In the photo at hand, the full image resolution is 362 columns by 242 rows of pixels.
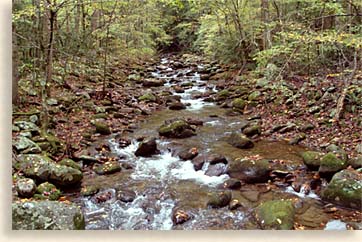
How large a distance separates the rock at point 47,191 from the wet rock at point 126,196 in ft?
1.57

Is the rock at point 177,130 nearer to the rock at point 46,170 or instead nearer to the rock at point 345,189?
the rock at point 46,170

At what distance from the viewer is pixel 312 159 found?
3502 millimetres

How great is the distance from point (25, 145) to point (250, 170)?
201cm

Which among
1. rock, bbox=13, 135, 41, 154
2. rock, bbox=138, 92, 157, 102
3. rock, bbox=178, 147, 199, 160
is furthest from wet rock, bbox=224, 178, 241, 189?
rock, bbox=138, 92, 157, 102

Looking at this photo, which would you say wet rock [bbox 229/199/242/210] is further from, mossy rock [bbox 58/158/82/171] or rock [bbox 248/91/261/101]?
rock [bbox 248/91/261/101]

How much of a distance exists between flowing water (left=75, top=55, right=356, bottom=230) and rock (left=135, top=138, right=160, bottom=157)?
0.07 meters

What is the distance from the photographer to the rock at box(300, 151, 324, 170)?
345 cm

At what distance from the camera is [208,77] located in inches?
316

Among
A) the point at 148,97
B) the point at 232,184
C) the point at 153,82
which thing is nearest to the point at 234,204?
the point at 232,184

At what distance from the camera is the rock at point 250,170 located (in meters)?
3.38

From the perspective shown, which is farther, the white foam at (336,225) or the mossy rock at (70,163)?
the mossy rock at (70,163)

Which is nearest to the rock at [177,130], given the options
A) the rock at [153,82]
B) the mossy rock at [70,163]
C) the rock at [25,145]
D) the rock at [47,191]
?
the mossy rock at [70,163]

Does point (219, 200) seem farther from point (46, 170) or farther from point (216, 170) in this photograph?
point (46, 170)

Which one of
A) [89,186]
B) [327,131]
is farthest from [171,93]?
[89,186]
